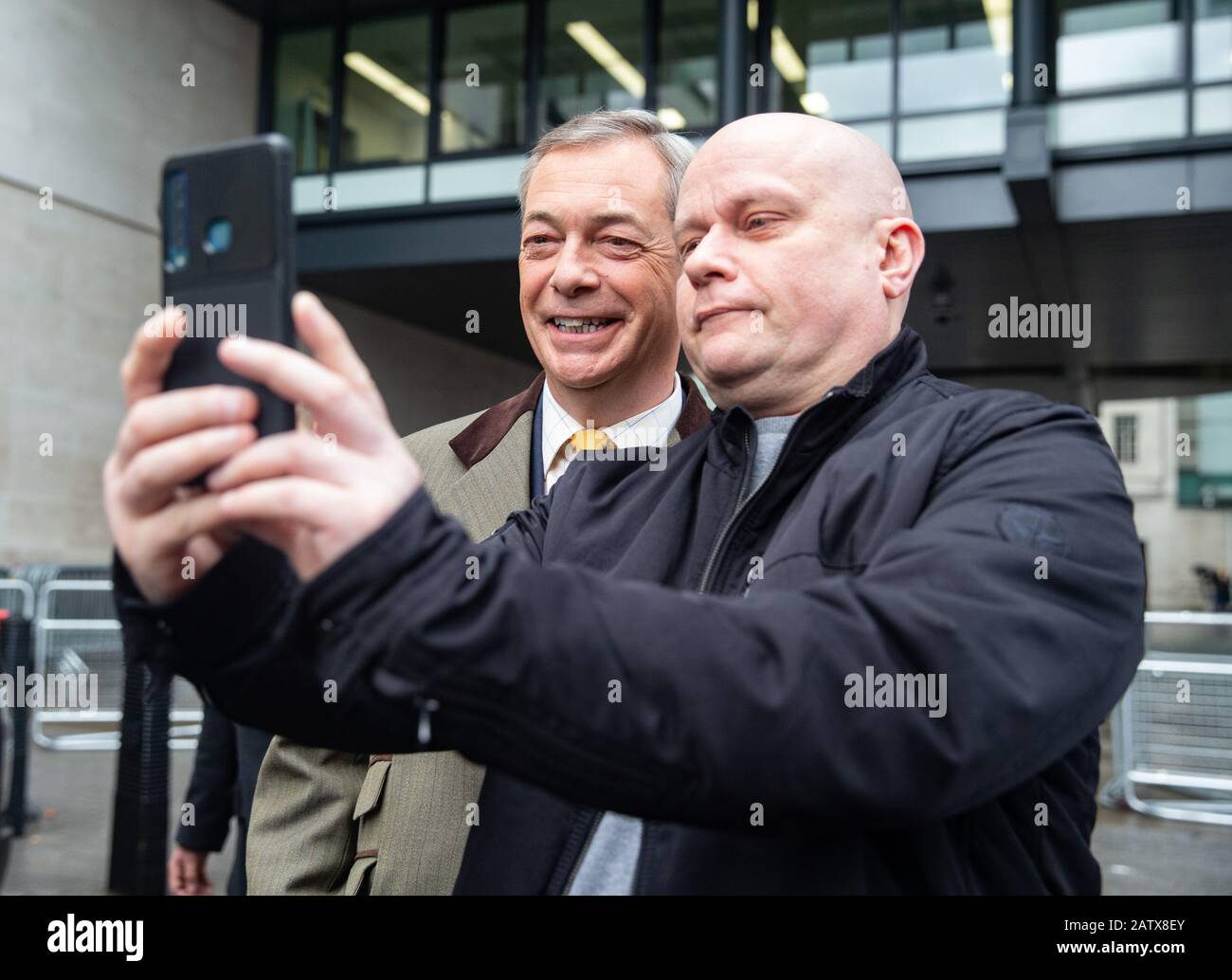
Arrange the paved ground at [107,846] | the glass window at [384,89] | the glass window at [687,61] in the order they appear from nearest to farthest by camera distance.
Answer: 1. the paved ground at [107,846]
2. the glass window at [687,61]
3. the glass window at [384,89]

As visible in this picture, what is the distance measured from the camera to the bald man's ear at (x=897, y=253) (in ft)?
5.13

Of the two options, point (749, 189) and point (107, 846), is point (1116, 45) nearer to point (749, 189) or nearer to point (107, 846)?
point (107, 846)

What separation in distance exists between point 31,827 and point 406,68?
1400cm

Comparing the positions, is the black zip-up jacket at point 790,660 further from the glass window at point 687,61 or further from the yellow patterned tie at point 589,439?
the glass window at point 687,61

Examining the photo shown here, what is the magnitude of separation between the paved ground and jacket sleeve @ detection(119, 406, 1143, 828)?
17.5 feet

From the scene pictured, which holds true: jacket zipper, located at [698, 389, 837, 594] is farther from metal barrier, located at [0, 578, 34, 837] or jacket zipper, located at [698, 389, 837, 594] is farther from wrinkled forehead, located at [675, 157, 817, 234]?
metal barrier, located at [0, 578, 34, 837]

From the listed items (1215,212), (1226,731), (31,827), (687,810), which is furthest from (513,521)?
(1215,212)

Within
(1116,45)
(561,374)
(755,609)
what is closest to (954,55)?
(1116,45)

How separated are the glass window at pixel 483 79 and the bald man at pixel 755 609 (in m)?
16.2

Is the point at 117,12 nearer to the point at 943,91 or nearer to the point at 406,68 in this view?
the point at 406,68

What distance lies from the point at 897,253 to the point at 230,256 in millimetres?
950

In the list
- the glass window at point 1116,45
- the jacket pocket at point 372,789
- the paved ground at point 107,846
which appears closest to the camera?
the jacket pocket at point 372,789

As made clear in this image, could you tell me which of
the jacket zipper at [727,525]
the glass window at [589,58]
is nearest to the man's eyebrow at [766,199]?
the jacket zipper at [727,525]

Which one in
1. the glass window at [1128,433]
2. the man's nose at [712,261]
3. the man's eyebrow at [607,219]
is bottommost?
the man's nose at [712,261]
